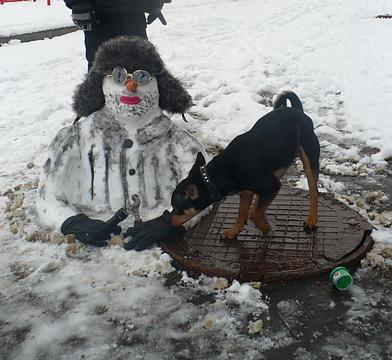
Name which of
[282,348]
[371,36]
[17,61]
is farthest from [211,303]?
[371,36]

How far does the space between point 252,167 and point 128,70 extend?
4.02ft

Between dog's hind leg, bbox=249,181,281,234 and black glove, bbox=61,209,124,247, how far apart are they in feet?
2.87

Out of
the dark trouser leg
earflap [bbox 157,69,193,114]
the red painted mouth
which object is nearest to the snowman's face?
the red painted mouth

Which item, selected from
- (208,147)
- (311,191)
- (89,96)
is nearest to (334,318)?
(311,191)

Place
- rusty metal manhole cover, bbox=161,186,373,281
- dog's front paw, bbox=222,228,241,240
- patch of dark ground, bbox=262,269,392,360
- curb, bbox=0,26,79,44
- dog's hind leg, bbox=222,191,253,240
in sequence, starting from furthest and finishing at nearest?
curb, bbox=0,26,79,44 < dog's front paw, bbox=222,228,241,240 < dog's hind leg, bbox=222,191,253,240 < rusty metal manhole cover, bbox=161,186,373,281 < patch of dark ground, bbox=262,269,392,360

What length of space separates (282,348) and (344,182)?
2.35 meters

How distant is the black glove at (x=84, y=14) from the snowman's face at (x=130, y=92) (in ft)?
2.64

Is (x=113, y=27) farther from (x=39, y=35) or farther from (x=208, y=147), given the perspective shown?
(x=39, y=35)

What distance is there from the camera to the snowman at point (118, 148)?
12.9ft

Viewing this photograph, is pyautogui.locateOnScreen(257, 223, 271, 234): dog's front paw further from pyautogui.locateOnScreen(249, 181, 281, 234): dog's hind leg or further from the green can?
the green can

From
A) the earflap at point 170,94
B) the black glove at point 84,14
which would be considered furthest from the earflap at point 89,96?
the black glove at point 84,14

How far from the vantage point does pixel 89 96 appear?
4059 millimetres

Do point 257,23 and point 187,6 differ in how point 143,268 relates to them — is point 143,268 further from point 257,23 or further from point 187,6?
point 187,6

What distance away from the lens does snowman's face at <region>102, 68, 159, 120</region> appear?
3.85m
